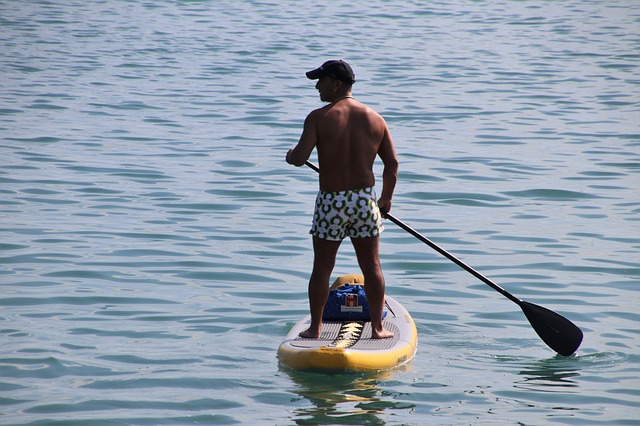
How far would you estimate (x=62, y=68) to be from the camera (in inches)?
974

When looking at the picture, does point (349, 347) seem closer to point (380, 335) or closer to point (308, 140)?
point (380, 335)

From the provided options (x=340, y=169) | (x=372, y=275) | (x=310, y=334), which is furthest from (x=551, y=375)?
(x=340, y=169)

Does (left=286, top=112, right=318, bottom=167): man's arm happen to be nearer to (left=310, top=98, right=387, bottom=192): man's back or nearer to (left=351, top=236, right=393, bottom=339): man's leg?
(left=310, top=98, right=387, bottom=192): man's back

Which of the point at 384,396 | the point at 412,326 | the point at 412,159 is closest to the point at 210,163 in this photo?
the point at 412,159

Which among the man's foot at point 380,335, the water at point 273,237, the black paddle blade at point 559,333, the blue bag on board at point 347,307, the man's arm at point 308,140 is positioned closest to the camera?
the water at point 273,237

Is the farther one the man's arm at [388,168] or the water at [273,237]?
the man's arm at [388,168]

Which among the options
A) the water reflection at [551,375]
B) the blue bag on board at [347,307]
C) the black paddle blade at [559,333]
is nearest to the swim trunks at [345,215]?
the blue bag on board at [347,307]

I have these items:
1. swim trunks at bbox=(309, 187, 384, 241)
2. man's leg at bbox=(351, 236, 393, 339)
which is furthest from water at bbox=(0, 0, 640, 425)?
swim trunks at bbox=(309, 187, 384, 241)

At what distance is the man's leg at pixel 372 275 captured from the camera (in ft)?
24.3

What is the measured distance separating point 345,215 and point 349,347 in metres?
0.87

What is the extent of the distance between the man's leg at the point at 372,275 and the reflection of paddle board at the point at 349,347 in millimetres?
157

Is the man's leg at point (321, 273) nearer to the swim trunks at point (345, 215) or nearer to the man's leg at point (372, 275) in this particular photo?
the swim trunks at point (345, 215)

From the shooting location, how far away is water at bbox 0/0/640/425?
6.99 meters

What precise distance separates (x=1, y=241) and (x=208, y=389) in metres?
4.63
